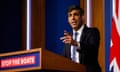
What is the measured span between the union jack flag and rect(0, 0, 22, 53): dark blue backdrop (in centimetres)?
128

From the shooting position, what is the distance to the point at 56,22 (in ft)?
11.1

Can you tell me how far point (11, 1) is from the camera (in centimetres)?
345

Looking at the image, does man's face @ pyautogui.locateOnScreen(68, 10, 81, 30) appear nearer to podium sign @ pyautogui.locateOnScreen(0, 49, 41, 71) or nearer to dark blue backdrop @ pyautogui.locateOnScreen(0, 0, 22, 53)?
podium sign @ pyautogui.locateOnScreen(0, 49, 41, 71)

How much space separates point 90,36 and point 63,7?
168cm

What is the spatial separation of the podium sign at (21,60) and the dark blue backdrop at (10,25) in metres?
1.84

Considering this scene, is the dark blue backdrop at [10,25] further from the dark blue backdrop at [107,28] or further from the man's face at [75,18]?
the man's face at [75,18]

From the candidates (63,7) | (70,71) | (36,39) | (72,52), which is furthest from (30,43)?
(70,71)

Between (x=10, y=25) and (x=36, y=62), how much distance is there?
2130mm

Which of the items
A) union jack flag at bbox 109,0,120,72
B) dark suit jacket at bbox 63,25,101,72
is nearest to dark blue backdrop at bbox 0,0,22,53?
union jack flag at bbox 109,0,120,72

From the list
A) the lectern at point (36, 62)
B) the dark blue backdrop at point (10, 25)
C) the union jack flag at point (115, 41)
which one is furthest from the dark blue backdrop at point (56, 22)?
the lectern at point (36, 62)

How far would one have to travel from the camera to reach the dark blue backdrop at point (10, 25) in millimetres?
3334

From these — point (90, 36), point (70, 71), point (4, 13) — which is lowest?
point (70, 71)

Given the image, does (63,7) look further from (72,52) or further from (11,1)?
(72,52)

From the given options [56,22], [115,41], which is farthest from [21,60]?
[56,22]
